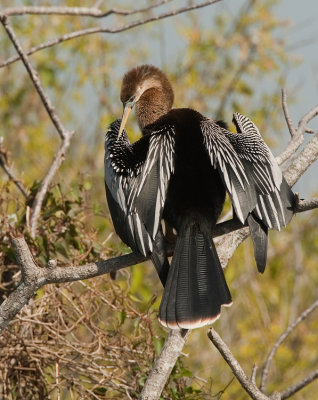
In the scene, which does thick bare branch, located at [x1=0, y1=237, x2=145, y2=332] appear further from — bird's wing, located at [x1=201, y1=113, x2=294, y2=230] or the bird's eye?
the bird's eye

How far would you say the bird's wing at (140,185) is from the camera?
2.90m

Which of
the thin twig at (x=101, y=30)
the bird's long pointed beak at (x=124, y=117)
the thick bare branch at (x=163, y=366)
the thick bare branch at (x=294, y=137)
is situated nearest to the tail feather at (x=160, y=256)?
the thick bare branch at (x=163, y=366)

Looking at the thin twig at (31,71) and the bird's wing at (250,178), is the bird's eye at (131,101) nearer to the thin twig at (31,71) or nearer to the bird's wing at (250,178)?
the thin twig at (31,71)

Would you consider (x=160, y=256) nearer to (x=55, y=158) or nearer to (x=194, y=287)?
(x=194, y=287)

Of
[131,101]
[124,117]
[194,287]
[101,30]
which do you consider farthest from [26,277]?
[101,30]


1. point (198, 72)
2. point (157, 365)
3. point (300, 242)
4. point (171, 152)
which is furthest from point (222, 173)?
point (198, 72)

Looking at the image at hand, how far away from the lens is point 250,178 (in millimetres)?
3000

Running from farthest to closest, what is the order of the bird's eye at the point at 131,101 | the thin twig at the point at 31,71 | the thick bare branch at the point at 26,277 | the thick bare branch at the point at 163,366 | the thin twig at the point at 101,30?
1. the bird's eye at the point at 131,101
2. the thin twig at the point at 101,30
3. the thin twig at the point at 31,71
4. the thick bare branch at the point at 163,366
5. the thick bare branch at the point at 26,277

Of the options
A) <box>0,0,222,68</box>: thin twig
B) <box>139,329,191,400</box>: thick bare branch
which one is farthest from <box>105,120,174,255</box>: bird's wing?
<box>0,0,222,68</box>: thin twig

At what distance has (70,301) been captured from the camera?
3422mm

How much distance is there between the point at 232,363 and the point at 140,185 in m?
0.83

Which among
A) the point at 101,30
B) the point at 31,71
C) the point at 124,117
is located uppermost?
the point at 101,30

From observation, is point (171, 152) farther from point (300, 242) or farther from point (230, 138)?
point (300, 242)

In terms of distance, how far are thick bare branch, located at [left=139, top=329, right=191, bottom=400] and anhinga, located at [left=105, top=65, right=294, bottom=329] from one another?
0.08 meters
